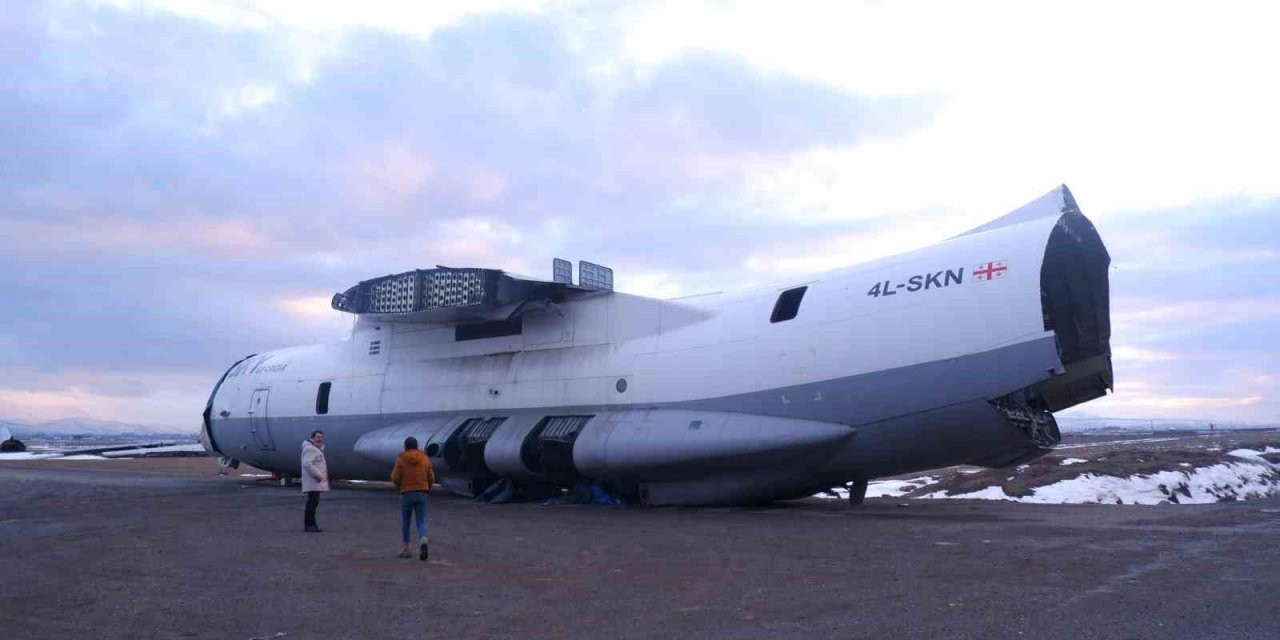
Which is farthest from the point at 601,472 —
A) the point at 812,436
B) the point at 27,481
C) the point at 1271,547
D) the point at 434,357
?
the point at 27,481

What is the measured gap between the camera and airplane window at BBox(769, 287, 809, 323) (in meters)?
16.5

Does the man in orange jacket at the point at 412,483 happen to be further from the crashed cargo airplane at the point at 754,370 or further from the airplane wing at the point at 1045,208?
the airplane wing at the point at 1045,208

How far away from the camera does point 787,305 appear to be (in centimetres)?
1673

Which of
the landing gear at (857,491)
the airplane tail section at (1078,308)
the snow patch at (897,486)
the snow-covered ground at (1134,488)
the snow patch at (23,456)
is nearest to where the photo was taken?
the airplane tail section at (1078,308)

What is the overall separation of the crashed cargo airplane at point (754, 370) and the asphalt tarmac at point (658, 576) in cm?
131

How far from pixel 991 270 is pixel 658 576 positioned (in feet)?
26.5

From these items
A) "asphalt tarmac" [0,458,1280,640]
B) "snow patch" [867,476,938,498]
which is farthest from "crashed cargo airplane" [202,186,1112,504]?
"snow patch" [867,476,938,498]

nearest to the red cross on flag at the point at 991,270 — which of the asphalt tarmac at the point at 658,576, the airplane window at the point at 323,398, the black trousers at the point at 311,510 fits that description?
the asphalt tarmac at the point at 658,576

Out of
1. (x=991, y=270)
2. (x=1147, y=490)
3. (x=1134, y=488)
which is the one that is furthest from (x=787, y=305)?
(x=1147, y=490)

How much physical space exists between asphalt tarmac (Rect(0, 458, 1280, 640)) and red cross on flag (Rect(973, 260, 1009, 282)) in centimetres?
371

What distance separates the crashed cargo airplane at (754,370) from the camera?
14570 mm

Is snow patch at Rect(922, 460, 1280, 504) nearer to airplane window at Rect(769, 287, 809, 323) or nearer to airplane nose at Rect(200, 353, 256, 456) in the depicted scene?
airplane window at Rect(769, 287, 809, 323)

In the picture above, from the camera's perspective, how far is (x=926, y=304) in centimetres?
1491

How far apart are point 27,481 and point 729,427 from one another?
21.3 m
